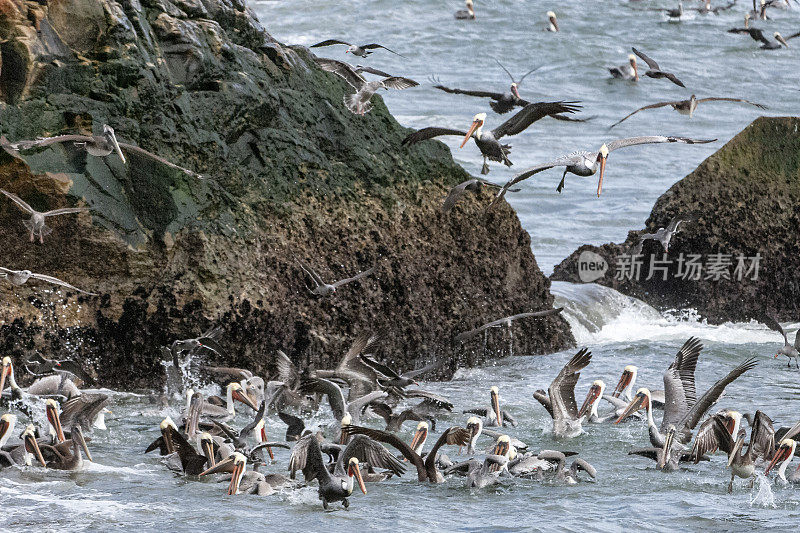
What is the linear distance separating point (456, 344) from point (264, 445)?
15.6 ft

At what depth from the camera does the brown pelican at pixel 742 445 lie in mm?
8875

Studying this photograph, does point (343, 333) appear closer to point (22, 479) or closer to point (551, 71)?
point (22, 479)

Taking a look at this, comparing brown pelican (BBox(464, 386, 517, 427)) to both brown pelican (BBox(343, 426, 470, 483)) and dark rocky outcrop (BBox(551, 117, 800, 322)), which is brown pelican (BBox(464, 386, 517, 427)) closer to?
brown pelican (BBox(343, 426, 470, 483))

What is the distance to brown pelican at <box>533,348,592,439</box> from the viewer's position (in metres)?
10.6

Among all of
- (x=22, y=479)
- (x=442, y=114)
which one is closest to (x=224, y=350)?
(x=22, y=479)

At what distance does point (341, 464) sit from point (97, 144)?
4.26 meters

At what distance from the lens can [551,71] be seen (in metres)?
35.4

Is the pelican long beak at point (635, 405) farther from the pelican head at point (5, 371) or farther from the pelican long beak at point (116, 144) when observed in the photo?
the pelican head at point (5, 371)

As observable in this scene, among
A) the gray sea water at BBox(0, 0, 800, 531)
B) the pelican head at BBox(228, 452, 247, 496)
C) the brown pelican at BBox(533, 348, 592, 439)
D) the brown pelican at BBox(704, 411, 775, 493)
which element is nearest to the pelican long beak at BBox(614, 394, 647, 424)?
the gray sea water at BBox(0, 0, 800, 531)

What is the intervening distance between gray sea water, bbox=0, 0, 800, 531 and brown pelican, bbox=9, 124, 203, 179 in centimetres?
228

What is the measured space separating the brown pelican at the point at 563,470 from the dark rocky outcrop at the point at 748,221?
30.5ft

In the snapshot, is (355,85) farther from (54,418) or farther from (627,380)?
(54,418)

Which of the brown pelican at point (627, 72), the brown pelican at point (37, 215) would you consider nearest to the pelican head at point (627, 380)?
the brown pelican at point (37, 215)

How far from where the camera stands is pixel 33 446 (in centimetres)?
902
